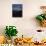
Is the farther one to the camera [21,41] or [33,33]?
[33,33]

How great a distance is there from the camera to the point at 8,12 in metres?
3.27

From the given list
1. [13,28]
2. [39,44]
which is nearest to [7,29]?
[13,28]

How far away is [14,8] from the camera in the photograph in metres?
3.27

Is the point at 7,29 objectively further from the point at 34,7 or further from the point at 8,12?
the point at 34,7

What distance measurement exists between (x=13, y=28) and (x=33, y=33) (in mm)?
383

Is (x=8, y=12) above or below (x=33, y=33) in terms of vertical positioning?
above

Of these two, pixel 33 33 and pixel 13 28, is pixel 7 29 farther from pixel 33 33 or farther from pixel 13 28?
pixel 33 33

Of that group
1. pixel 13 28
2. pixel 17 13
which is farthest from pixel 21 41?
pixel 17 13

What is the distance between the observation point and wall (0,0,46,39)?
3.26 m

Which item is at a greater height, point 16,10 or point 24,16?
point 16,10

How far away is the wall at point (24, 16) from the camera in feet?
10.7

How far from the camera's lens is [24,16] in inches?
129

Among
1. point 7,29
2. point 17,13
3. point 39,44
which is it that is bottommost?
point 39,44

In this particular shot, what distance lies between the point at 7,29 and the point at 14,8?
1.32 feet
